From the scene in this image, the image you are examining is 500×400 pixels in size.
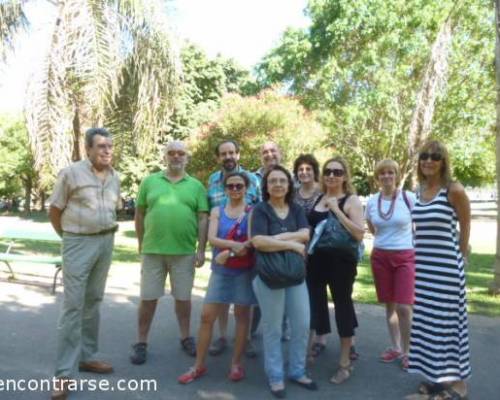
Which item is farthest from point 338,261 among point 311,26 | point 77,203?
point 311,26

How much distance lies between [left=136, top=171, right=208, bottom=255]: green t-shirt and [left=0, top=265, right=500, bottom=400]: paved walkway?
110 cm

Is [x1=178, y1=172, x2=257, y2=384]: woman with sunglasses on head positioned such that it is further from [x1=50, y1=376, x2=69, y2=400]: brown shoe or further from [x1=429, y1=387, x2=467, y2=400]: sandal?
[x1=429, y1=387, x2=467, y2=400]: sandal

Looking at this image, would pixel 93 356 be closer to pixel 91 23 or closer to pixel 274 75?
pixel 91 23

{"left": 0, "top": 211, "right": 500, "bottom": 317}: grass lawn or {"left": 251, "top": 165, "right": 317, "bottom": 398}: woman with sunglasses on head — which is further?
{"left": 0, "top": 211, "right": 500, "bottom": 317}: grass lawn

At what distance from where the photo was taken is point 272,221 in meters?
3.95

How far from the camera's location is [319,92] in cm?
2277

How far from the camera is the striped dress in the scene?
3.75 m

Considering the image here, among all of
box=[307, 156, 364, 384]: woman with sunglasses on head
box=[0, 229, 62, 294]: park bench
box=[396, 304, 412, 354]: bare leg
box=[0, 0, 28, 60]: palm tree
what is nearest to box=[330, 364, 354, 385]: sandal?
box=[307, 156, 364, 384]: woman with sunglasses on head

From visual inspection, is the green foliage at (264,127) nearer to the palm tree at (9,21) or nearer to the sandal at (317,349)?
the palm tree at (9,21)

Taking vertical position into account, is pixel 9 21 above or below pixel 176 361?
above

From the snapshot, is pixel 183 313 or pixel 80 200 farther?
pixel 183 313

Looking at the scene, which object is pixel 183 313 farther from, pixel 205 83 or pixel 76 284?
pixel 205 83

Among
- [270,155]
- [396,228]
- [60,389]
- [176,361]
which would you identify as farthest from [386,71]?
[60,389]

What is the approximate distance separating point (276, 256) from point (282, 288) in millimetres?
271
